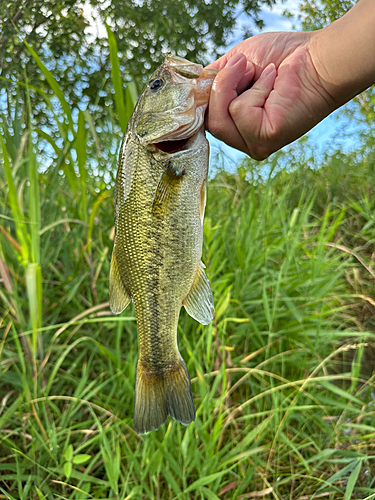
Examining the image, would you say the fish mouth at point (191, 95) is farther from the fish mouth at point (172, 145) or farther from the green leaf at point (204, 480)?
the green leaf at point (204, 480)

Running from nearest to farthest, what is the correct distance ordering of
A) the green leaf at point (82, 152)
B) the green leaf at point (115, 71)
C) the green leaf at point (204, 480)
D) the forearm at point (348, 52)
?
the forearm at point (348, 52), the green leaf at point (204, 480), the green leaf at point (115, 71), the green leaf at point (82, 152)

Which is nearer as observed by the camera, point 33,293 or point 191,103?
point 191,103

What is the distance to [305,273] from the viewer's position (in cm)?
232

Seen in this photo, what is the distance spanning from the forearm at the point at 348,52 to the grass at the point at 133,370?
0.91 m

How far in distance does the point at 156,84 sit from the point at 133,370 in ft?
3.93

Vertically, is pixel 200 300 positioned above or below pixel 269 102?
below

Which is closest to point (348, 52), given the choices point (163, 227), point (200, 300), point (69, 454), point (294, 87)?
point (294, 87)

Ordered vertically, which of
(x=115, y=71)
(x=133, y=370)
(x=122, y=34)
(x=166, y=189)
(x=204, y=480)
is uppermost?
(x=122, y=34)

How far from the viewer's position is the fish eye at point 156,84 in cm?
115

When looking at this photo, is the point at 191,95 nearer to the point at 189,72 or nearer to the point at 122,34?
the point at 189,72

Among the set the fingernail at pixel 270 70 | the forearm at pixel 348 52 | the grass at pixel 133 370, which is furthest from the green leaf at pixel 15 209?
the forearm at pixel 348 52

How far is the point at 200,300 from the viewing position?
116cm

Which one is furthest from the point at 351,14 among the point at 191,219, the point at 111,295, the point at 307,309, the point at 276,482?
the point at 276,482

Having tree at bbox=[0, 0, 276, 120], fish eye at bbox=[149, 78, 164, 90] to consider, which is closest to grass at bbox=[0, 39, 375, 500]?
fish eye at bbox=[149, 78, 164, 90]
